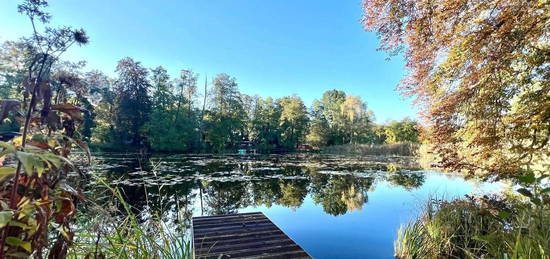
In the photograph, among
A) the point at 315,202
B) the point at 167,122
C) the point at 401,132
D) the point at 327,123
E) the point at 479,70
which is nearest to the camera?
the point at 479,70

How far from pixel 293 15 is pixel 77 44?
13954 mm

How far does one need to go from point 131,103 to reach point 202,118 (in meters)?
6.06

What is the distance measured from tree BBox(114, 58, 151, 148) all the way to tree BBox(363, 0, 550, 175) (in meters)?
22.9

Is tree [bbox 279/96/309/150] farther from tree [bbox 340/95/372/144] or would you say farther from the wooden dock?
the wooden dock

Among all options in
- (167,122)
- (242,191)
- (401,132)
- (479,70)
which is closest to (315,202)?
(242,191)

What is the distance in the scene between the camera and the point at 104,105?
2212 centimetres

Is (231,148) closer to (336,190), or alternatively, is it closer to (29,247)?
(336,190)

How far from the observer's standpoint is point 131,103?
74.6ft

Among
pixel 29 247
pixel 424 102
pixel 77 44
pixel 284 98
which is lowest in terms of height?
pixel 29 247

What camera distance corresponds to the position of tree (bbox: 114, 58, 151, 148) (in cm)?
2220

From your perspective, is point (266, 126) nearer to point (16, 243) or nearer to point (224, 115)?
point (224, 115)

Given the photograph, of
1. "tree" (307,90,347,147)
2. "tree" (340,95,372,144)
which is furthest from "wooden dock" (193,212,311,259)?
"tree" (340,95,372,144)

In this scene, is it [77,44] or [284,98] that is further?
[284,98]

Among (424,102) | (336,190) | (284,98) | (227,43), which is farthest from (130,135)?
(424,102)
